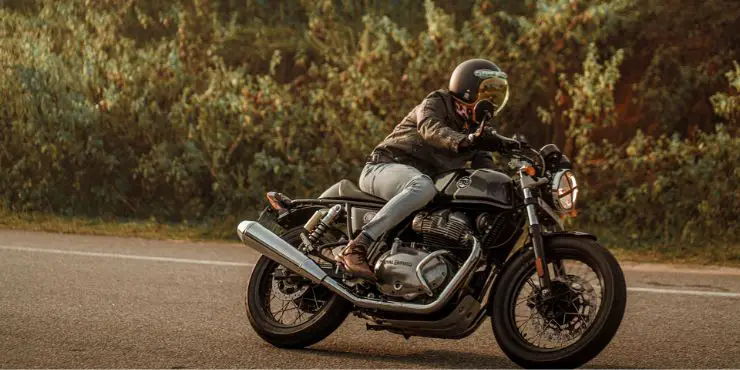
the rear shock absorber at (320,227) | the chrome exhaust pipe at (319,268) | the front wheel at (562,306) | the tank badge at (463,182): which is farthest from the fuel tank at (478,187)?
the rear shock absorber at (320,227)

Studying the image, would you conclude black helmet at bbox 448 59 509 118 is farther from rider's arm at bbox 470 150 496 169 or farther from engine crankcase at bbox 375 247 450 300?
engine crankcase at bbox 375 247 450 300

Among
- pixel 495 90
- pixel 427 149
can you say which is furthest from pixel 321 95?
pixel 495 90

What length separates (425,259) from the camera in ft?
21.7

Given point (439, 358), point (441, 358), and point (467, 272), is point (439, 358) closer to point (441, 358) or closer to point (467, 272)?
point (441, 358)

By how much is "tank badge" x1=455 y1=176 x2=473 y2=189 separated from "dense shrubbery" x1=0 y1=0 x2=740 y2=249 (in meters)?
6.41

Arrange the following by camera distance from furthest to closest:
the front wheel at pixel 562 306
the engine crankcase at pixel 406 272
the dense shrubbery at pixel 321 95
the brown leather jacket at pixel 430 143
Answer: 1. the dense shrubbery at pixel 321 95
2. the brown leather jacket at pixel 430 143
3. the engine crankcase at pixel 406 272
4. the front wheel at pixel 562 306

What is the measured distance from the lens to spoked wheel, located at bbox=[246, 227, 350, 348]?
7.09m

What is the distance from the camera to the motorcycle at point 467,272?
629cm

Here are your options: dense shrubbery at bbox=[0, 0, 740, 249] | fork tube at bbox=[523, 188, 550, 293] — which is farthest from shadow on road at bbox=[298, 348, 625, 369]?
dense shrubbery at bbox=[0, 0, 740, 249]

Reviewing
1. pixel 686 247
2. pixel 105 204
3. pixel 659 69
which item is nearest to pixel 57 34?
pixel 105 204

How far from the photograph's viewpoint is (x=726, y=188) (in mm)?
12695

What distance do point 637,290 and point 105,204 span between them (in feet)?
28.3

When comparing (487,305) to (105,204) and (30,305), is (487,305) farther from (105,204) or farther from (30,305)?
(105,204)

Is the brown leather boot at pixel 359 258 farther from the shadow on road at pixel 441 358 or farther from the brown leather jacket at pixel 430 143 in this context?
the brown leather jacket at pixel 430 143
